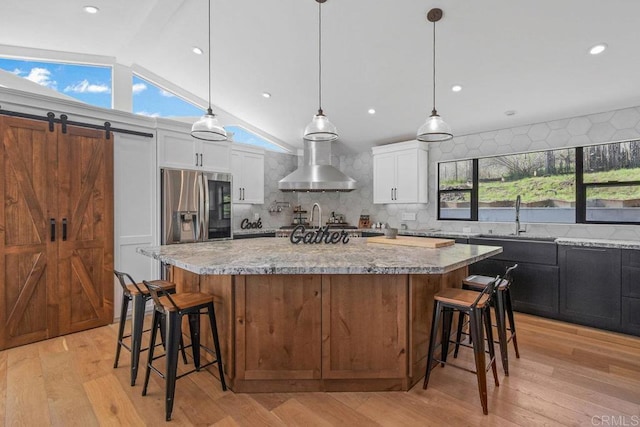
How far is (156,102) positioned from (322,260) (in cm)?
368

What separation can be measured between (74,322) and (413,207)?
4662mm

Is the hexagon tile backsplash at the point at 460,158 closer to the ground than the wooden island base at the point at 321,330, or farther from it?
Result: farther from it

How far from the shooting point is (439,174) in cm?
508

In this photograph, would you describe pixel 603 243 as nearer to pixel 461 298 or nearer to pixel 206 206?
pixel 461 298

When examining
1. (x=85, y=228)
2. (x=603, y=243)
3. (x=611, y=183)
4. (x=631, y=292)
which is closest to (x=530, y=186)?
(x=611, y=183)

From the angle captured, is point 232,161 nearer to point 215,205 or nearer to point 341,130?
point 215,205

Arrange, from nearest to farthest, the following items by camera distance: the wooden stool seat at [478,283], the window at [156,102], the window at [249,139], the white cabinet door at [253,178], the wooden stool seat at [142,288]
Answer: the wooden stool seat at [142,288] → the wooden stool seat at [478,283] → the window at [156,102] → the white cabinet door at [253,178] → the window at [249,139]

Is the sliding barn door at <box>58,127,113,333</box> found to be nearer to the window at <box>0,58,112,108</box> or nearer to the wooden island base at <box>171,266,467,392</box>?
the window at <box>0,58,112,108</box>

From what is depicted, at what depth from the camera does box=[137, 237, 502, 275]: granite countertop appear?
1896 mm

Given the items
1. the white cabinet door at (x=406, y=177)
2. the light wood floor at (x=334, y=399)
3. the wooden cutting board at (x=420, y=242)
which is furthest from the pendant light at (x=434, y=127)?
the white cabinet door at (x=406, y=177)

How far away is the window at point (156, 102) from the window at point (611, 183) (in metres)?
5.24

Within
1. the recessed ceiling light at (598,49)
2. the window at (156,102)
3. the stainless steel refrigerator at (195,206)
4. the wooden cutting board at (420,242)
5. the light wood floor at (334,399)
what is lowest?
the light wood floor at (334,399)

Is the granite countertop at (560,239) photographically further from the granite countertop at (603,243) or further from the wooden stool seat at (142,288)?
the wooden stool seat at (142,288)

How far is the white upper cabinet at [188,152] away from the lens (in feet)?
12.9
